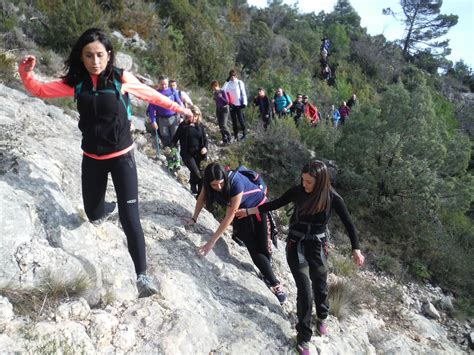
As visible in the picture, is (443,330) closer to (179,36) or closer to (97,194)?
(97,194)

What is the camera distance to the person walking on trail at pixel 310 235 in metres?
3.07

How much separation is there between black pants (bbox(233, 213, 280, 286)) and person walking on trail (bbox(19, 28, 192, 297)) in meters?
1.33

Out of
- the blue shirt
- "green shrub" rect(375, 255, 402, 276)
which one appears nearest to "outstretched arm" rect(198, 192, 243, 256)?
the blue shirt

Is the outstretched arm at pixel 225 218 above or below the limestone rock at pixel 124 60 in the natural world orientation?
below

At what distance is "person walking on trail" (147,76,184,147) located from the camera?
20.7 ft

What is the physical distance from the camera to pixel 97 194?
9.38 ft

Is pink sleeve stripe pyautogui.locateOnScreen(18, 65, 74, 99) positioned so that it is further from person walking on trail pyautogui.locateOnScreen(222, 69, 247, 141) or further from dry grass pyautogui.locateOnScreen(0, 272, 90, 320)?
person walking on trail pyautogui.locateOnScreen(222, 69, 247, 141)

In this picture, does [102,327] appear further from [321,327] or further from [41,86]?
[321,327]

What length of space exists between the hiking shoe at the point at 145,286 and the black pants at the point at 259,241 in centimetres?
133

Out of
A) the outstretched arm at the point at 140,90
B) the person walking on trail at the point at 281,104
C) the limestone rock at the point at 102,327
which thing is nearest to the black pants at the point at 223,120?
the person walking on trail at the point at 281,104

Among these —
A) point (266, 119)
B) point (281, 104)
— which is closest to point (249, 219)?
point (266, 119)

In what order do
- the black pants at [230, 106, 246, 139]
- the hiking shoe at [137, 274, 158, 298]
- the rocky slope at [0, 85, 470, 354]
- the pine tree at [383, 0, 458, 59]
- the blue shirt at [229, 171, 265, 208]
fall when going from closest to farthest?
the rocky slope at [0, 85, 470, 354]
the hiking shoe at [137, 274, 158, 298]
the blue shirt at [229, 171, 265, 208]
the black pants at [230, 106, 246, 139]
the pine tree at [383, 0, 458, 59]

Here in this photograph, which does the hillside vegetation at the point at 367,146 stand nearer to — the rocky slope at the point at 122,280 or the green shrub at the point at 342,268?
the green shrub at the point at 342,268

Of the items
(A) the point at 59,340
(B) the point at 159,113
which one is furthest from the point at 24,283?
(B) the point at 159,113
